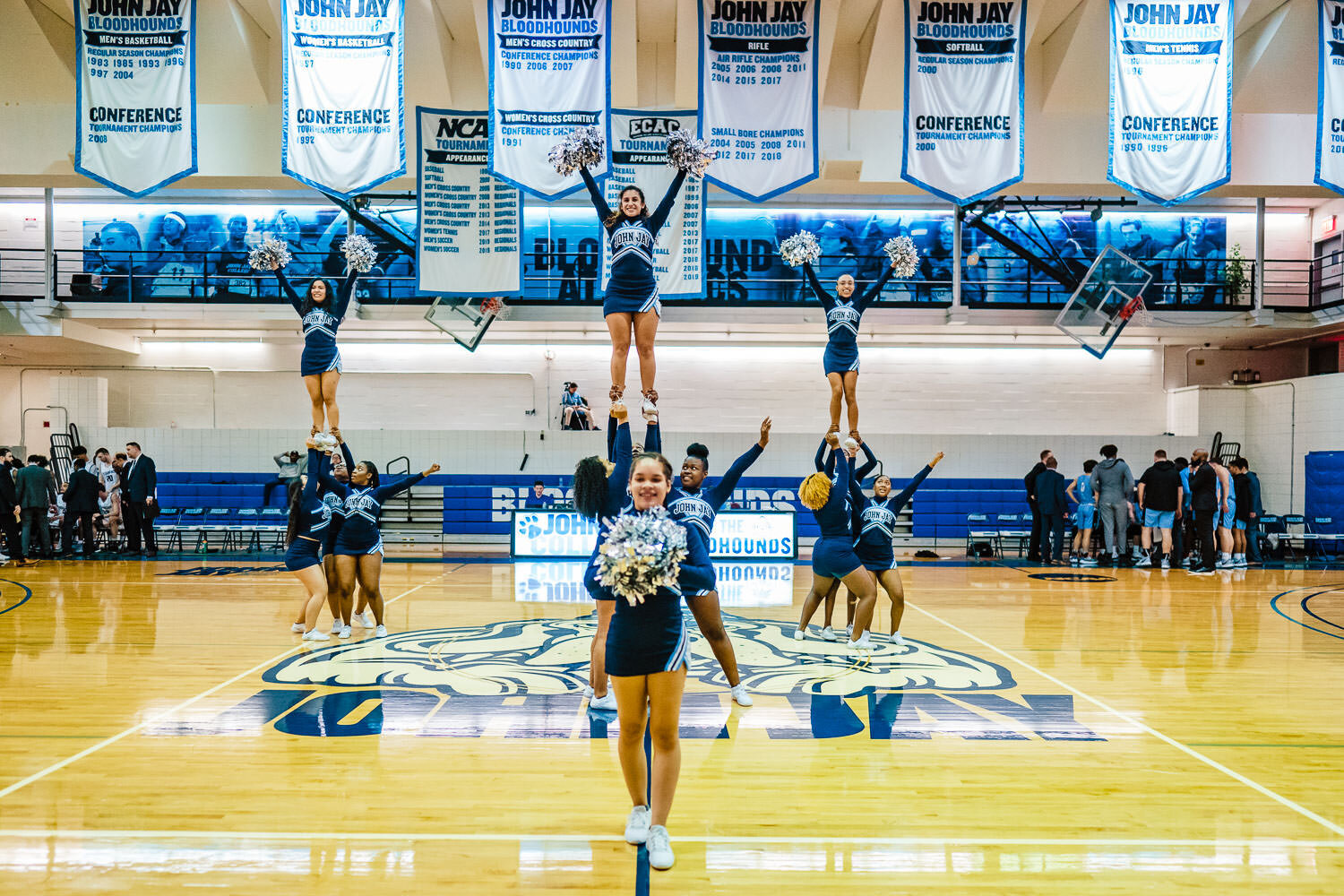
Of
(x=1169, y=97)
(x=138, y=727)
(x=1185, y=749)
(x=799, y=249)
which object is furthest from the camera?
(x=1169, y=97)

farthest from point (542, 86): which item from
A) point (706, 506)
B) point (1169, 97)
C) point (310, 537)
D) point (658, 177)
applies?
point (1169, 97)

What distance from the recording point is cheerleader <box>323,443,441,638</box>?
8.11 m

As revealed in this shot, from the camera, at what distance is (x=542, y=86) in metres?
9.06

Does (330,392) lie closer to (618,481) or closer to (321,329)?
(321,329)

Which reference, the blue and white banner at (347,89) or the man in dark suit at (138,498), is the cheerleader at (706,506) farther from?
the man in dark suit at (138,498)

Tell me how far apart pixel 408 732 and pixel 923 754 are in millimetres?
2863

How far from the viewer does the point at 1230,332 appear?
18438mm

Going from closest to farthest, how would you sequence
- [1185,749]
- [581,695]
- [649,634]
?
[649,634]
[1185,749]
[581,695]

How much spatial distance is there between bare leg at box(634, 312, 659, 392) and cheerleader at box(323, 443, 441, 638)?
3337 millimetres

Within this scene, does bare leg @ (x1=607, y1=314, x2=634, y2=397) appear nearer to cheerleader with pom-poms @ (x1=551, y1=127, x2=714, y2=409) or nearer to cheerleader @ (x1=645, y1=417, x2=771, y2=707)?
cheerleader with pom-poms @ (x1=551, y1=127, x2=714, y2=409)

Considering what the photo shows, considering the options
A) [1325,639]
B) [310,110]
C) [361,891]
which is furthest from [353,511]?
[1325,639]

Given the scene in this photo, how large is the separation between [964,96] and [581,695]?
707 centimetres

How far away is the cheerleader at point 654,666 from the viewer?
11.1 ft

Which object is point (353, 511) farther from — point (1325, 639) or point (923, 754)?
point (1325, 639)
